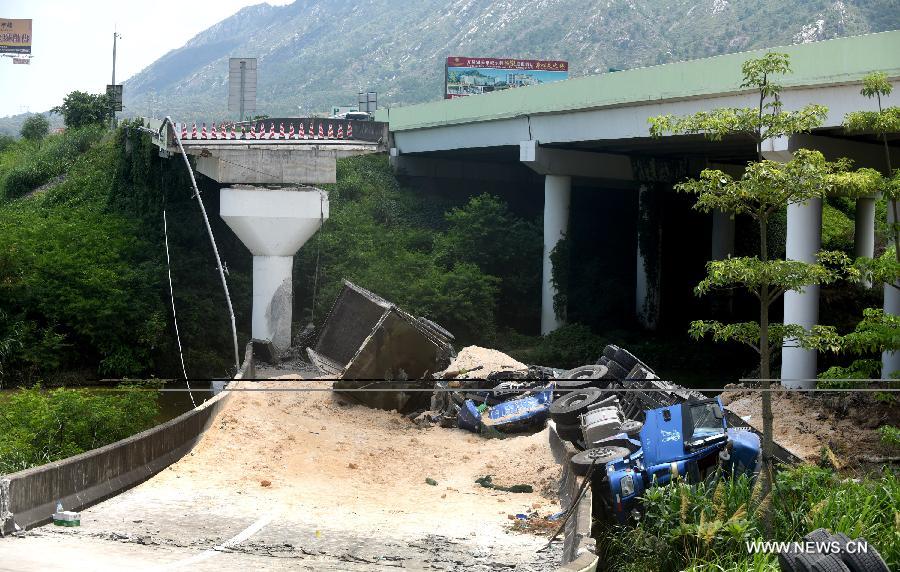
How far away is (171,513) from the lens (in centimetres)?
1823

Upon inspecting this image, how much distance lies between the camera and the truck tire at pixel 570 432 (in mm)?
22375

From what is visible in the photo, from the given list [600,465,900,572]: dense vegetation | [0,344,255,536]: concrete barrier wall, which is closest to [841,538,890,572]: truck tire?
[600,465,900,572]: dense vegetation

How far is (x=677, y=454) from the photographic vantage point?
17984 mm

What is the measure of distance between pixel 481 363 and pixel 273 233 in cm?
1413

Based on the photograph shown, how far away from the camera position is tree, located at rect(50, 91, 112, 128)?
6700cm

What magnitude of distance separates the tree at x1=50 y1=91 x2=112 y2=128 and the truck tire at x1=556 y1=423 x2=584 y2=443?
5077 centimetres

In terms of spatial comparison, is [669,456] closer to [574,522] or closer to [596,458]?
[596,458]

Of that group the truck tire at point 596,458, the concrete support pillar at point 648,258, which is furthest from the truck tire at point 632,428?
the concrete support pillar at point 648,258

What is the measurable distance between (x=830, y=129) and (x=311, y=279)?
954 inches

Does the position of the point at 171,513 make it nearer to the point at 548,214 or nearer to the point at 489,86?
the point at 548,214

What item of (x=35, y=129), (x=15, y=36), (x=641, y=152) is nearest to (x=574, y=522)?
(x=641, y=152)

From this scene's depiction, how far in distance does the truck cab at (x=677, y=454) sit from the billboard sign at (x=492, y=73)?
7116cm

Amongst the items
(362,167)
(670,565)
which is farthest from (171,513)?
(362,167)

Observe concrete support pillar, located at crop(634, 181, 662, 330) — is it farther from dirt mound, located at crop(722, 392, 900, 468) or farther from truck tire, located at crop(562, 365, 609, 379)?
truck tire, located at crop(562, 365, 609, 379)
